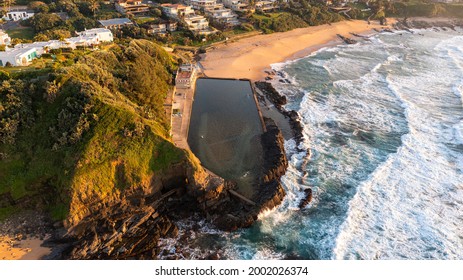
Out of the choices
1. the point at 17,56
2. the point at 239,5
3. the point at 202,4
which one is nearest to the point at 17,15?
the point at 17,56

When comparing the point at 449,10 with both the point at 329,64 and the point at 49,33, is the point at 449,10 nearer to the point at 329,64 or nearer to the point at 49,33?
the point at 329,64

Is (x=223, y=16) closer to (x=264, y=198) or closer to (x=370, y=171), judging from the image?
(x=370, y=171)

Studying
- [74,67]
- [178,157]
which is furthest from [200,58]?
[178,157]

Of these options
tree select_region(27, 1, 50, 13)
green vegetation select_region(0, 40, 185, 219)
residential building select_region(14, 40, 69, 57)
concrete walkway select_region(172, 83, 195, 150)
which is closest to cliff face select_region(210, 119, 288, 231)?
green vegetation select_region(0, 40, 185, 219)

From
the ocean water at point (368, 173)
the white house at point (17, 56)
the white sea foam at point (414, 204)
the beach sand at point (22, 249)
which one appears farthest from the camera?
the white house at point (17, 56)

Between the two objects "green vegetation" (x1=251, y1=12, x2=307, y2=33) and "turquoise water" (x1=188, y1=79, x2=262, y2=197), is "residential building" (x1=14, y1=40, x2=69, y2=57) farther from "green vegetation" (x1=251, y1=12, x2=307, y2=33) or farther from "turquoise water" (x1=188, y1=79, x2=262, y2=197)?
"green vegetation" (x1=251, y1=12, x2=307, y2=33)

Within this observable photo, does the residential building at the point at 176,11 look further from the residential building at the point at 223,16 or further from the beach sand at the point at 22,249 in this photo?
the beach sand at the point at 22,249

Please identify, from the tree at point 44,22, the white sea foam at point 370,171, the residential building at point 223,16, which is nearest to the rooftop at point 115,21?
the tree at point 44,22
